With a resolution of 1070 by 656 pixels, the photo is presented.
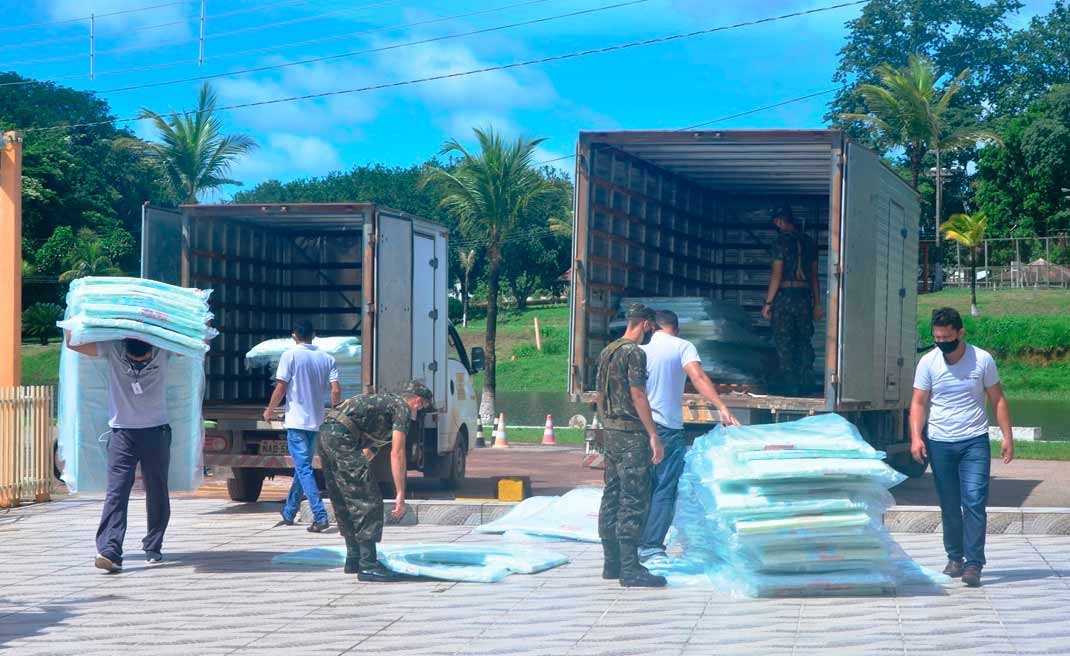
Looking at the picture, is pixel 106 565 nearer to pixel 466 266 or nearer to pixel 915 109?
pixel 915 109

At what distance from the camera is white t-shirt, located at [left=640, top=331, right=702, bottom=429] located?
9195 millimetres

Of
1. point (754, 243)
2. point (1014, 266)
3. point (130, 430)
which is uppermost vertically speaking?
point (1014, 266)

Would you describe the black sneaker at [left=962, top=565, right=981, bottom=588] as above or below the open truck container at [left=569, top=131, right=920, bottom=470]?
below

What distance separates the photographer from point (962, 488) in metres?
8.58

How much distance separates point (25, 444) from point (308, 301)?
14.0 ft

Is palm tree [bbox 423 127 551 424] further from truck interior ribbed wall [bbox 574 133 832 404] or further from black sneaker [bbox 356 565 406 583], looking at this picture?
black sneaker [bbox 356 565 406 583]

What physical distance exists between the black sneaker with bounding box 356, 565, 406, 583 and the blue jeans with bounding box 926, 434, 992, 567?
356 cm

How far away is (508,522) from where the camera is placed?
36.9 feet

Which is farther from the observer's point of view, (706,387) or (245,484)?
(245,484)

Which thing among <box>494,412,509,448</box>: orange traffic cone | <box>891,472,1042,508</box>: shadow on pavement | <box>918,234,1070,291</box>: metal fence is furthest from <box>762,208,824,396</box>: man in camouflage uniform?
<box>918,234,1070,291</box>: metal fence

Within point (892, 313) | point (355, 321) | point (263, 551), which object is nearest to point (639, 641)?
point (263, 551)

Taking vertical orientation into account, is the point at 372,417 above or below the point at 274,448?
above

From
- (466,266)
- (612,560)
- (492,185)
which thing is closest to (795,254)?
(612,560)

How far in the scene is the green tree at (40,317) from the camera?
49812 mm
